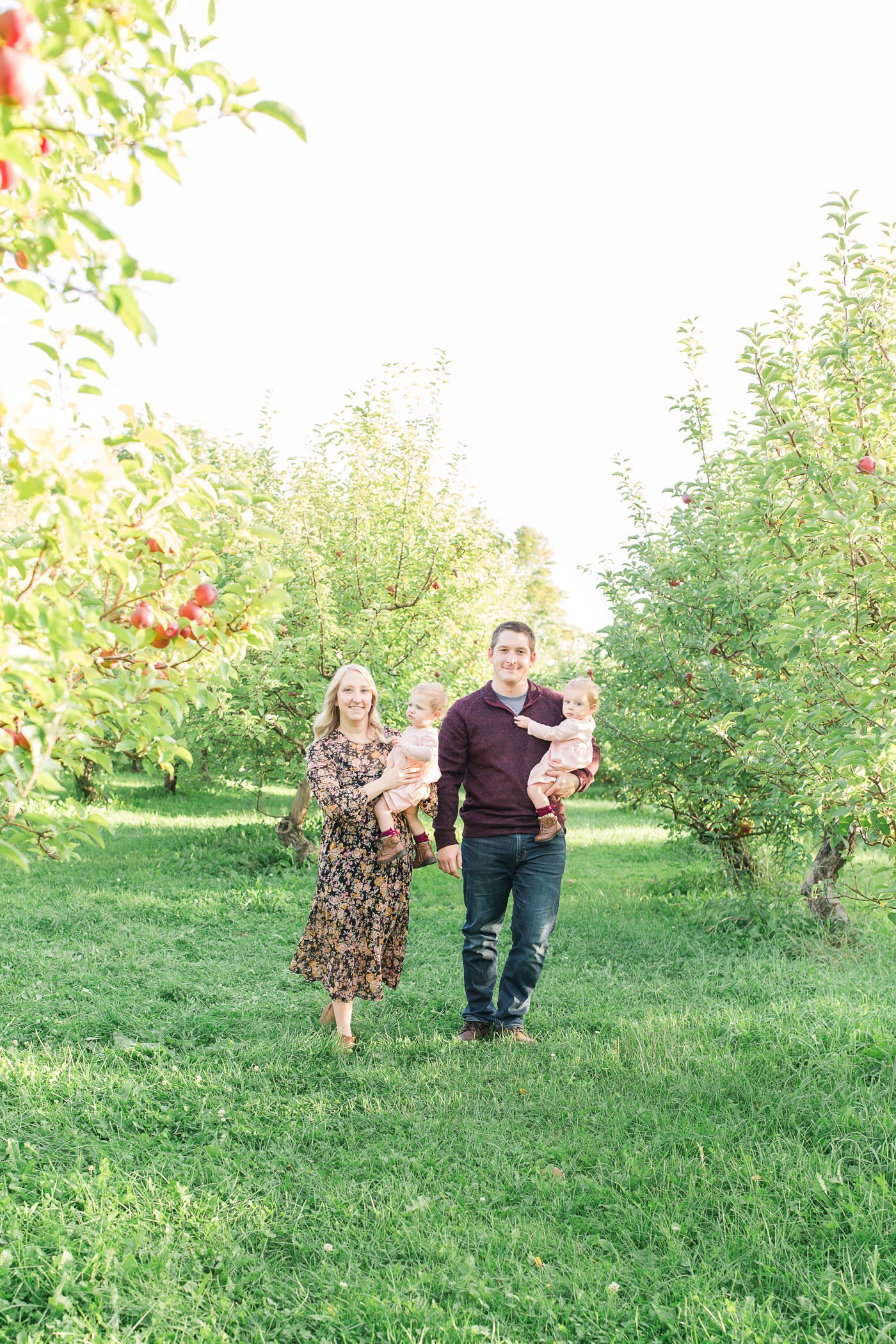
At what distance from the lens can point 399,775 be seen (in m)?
4.69

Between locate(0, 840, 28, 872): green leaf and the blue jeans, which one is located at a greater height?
locate(0, 840, 28, 872): green leaf

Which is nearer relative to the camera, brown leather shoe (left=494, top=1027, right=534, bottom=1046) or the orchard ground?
the orchard ground

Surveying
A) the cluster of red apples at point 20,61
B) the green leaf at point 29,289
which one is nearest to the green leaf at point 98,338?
the green leaf at point 29,289

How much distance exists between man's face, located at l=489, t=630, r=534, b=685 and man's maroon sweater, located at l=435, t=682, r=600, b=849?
0.14 metres

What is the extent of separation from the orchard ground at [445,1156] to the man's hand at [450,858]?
2.91ft

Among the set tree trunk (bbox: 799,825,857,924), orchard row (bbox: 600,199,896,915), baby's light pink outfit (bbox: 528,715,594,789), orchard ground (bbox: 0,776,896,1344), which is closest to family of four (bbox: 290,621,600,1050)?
baby's light pink outfit (bbox: 528,715,594,789)

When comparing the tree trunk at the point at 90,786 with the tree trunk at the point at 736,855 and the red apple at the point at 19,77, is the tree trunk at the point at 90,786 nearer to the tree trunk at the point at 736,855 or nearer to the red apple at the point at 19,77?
the tree trunk at the point at 736,855

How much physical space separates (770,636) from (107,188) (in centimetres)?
310

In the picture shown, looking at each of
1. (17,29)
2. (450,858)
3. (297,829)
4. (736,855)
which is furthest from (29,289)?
(297,829)

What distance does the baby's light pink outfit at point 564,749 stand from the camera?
4652 mm

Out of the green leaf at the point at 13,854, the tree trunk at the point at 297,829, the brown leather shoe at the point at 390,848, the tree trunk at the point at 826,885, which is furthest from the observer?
the tree trunk at the point at 297,829

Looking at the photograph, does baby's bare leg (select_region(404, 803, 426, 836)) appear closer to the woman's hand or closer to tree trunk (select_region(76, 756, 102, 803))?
the woman's hand

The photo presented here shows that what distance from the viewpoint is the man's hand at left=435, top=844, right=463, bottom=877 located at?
4.79 meters

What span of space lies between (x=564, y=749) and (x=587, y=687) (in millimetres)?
329
